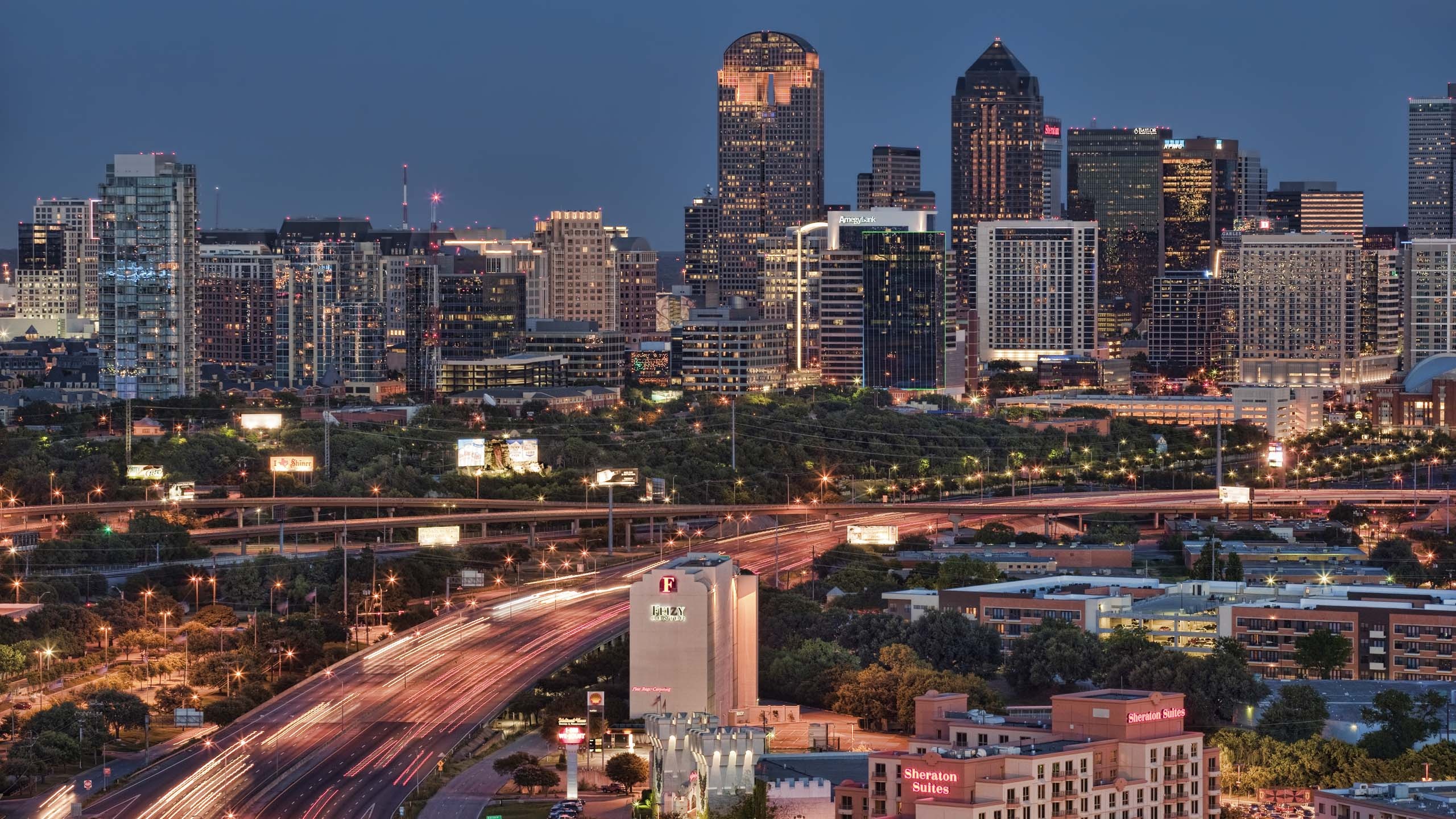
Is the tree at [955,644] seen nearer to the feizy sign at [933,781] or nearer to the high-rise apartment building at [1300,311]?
the feizy sign at [933,781]

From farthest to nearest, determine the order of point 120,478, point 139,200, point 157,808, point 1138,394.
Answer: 1. point 1138,394
2. point 139,200
3. point 120,478
4. point 157,808

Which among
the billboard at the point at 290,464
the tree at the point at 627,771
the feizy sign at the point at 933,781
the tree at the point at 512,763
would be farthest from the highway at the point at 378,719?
the billboard at the point at 290,464

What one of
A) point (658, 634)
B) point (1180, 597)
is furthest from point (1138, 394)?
point (658, 634)

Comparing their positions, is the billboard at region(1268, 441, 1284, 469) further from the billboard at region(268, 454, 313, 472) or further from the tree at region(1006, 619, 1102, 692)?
the tree at region(1006, 619, 1102, 692)

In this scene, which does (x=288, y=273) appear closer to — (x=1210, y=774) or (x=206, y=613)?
(x=206, y=613)

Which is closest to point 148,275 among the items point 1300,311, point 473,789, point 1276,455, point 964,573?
point 1276,455

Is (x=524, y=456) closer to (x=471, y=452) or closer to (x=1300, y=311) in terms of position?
(x=471, y=452)
